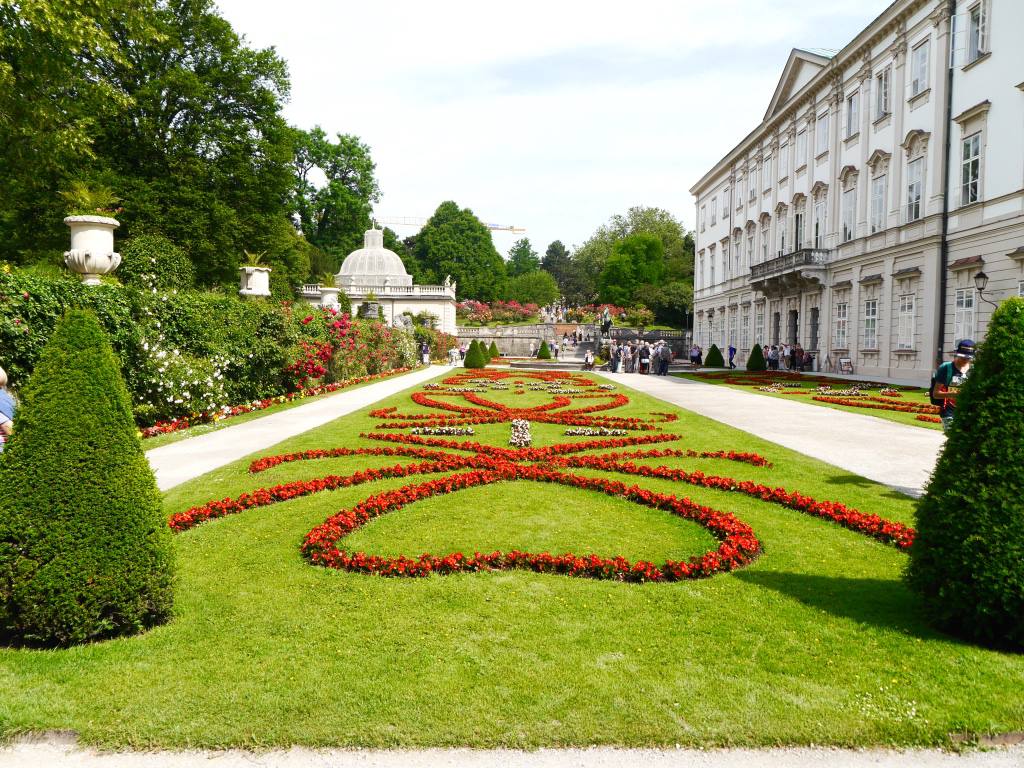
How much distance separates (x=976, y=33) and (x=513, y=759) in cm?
2834

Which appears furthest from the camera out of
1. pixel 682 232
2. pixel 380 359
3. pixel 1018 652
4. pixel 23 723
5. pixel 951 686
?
pixel 682 232

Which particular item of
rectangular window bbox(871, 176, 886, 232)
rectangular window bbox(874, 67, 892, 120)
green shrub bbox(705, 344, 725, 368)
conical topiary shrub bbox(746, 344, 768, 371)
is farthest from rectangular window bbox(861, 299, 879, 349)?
green shrub bbox(705, 344, 725, 368)

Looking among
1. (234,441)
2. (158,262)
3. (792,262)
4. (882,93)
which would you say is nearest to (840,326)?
(792,262)

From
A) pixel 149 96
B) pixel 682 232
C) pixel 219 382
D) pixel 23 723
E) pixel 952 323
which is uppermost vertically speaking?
pixel 682 232

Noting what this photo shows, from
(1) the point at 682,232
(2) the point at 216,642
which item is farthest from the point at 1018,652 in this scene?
(1) the point at 682,232

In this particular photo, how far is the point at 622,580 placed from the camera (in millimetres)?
4422

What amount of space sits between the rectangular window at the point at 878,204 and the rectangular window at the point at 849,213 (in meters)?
1.42

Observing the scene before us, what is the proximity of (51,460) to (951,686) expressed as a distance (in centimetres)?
457

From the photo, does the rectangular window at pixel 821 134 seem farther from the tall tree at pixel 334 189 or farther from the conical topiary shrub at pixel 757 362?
the tall tree at pixel 334 189

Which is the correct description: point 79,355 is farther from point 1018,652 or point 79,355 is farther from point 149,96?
point 149,96

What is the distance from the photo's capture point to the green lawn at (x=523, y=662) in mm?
2842

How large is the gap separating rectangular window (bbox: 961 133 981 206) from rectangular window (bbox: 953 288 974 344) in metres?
3.04

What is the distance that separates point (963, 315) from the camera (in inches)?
899

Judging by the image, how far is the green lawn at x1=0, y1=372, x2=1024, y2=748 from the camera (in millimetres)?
2842
